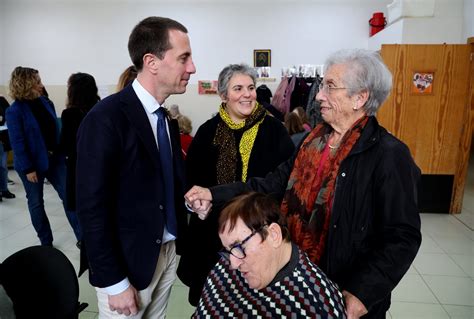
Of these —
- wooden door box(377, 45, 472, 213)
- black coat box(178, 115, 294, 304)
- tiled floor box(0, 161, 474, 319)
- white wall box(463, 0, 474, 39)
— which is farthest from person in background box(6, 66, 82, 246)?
white wall box(463, 0, 474, 39)

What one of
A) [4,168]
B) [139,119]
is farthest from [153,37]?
[4,168]

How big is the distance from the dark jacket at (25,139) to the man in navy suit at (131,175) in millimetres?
2128

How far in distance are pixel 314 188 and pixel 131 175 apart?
0.69 metres

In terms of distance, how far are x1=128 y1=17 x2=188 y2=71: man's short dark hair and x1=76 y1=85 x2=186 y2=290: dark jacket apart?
0.55 ft

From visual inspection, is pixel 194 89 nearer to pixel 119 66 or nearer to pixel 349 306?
pixel 119 66

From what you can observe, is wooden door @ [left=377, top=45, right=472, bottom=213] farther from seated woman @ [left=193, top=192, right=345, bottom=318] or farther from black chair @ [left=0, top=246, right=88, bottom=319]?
black chair @ [left=0, top=246, right=88, bottom=319]

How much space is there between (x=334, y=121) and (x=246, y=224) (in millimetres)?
568

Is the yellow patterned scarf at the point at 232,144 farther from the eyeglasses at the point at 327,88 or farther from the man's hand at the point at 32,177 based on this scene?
the man's hand at the point at 32,177

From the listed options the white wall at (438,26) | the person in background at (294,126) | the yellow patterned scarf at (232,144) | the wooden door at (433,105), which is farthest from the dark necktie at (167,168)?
the white wall at (438,26)

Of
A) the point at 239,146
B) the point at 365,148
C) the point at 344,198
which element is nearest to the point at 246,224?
the point at 344,198

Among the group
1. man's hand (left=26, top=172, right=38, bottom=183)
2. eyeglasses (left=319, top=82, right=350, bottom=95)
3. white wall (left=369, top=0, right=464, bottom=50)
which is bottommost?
man's hand (left=26, top=172, right=38, bottom=183)

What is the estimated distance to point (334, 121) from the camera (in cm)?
141

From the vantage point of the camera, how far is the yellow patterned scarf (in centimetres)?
197

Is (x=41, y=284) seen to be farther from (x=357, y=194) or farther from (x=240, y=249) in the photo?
(x=357, y=194)
